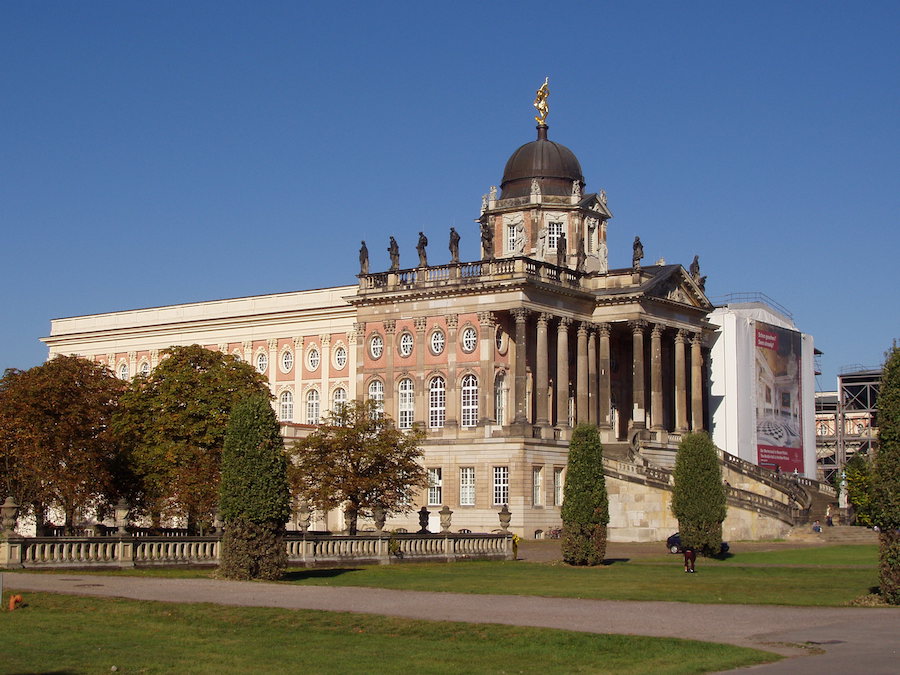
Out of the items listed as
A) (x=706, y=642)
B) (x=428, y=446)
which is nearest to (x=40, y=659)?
(x=706, y=642)

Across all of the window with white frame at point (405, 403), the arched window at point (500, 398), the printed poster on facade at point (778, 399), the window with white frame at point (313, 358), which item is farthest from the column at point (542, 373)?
the printed poster on facade at point (778, 399)

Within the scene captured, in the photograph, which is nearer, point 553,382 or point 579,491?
point 579,491

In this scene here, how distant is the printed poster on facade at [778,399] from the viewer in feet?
302

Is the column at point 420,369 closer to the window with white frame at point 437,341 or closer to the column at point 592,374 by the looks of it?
the window with white frame at point 437,341

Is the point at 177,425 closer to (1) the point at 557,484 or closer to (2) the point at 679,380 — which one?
(1) the point at 557,484

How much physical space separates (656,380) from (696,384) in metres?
5.92

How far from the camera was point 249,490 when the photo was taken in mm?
36344

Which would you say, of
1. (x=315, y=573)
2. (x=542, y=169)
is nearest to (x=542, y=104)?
(x=542, y=169)

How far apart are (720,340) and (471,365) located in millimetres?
23315

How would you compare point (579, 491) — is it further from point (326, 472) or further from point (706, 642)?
point (706, 642)

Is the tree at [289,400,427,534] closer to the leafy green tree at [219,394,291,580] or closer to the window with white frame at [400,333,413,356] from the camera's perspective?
the window with white frame at [400,333,413,356]

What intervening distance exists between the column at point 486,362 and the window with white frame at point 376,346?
295 inches

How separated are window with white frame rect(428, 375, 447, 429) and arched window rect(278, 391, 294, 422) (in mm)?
16558

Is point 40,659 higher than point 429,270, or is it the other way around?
point 429,270
